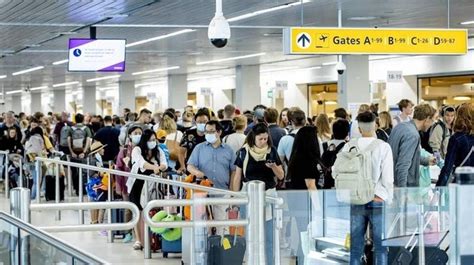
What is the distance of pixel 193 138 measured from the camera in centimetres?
1150

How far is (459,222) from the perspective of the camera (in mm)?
4777

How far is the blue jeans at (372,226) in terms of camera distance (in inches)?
291

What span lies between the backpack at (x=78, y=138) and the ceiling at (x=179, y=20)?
216 centimetres

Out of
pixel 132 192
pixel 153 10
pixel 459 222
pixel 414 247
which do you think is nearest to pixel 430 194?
pixel 414 247

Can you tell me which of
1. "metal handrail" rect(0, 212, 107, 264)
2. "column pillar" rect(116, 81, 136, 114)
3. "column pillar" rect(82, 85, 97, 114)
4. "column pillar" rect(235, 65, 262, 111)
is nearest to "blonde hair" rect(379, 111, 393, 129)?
"metal handrail" rect(0, 212, 107, 264)

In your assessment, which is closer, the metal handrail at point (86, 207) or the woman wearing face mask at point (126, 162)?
the metal handrail at point (86, 207)

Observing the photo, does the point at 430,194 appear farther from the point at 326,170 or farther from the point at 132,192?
the point at 132,192

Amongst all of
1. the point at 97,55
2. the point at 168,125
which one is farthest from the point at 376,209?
the point at 97,55

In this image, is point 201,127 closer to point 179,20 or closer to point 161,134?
point 161,134

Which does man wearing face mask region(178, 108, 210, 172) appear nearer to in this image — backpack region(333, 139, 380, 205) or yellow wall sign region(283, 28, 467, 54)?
yellow wall sign region(283, 28, 467, 54)

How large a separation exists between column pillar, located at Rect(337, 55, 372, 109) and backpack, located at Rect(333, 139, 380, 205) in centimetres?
1589

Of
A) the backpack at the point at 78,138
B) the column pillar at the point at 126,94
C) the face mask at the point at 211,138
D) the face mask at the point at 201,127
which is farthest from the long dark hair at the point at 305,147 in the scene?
the column pillar at the point at 126,94

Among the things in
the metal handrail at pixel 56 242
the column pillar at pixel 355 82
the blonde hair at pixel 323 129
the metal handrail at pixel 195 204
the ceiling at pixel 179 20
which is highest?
the ceiling at pixel 179 20

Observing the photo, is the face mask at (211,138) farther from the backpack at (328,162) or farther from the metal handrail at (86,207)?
the metal handrail at (86,207)
